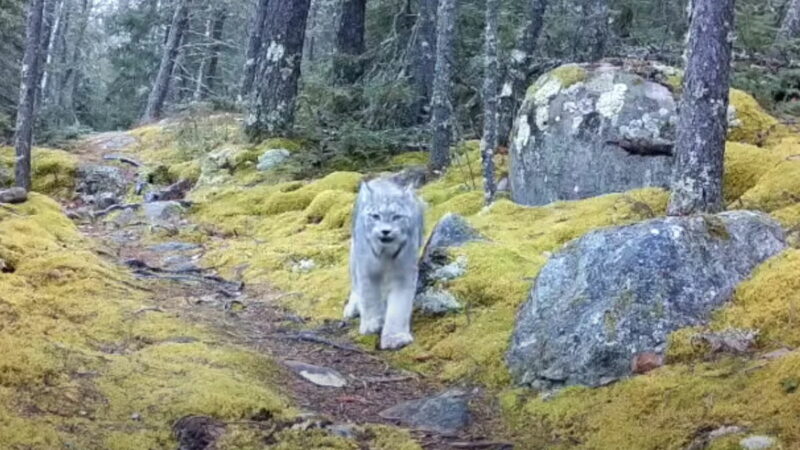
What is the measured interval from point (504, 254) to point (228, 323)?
2.76m

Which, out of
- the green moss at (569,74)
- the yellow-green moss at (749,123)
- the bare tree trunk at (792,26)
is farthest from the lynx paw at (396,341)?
the bare tree trunk at (792,26)

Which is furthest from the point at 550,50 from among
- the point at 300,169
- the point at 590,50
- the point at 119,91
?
the point at 119,91

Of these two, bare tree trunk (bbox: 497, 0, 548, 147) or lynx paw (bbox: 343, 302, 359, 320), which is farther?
bare tree trunk (bbox: 497, 0, 548, 147)

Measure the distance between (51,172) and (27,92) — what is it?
4096 millimetres

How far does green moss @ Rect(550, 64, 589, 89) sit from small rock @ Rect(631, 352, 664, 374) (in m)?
6.44

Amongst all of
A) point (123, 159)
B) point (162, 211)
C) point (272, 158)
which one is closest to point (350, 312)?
point (162, 211)

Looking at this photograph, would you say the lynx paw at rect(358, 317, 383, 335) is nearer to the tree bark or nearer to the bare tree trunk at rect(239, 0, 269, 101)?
the tree bark

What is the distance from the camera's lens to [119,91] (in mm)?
41750

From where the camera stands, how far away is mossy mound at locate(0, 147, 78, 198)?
63.2ft

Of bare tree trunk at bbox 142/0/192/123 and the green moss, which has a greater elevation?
the green moss

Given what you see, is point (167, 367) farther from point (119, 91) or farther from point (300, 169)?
point (119, 91)

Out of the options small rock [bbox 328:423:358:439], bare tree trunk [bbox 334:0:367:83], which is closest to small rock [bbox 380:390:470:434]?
small rock [bbox 328:423:358:439]

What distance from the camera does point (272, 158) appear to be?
17312 mm

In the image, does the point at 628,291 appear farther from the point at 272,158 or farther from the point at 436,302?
the point at 272,158
